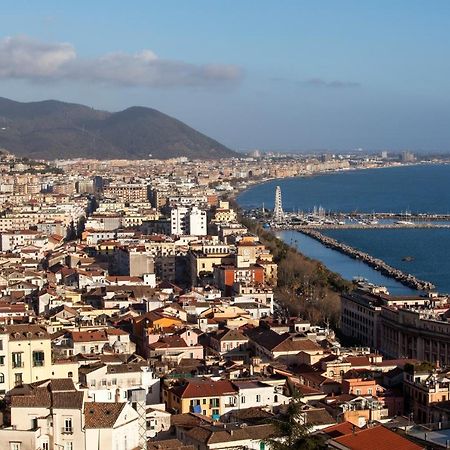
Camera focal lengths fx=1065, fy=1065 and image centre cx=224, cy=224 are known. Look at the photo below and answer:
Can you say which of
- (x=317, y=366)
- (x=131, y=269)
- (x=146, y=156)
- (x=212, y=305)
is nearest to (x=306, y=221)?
(x=131, y=269)

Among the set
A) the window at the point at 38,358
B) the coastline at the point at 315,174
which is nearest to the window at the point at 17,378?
the window at the point at 38,358

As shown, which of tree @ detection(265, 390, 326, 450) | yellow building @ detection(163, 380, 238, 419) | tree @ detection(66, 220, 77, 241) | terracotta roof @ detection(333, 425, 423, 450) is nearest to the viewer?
tree @ detection(265, 390, 326, 450)

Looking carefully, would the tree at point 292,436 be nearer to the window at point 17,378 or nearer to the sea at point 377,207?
the window at point 17,378

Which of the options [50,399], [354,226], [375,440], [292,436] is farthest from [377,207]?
[292,436]

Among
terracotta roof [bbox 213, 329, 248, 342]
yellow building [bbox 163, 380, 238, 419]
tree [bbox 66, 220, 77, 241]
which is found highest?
yellow building [bbox 163, 380, 238, 419]

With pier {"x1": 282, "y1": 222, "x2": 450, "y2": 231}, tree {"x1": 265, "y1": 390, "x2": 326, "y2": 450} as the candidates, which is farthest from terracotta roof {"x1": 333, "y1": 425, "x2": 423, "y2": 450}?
pier {"x1": 282, "y1": 222, "x2": 450, "y2": 231}

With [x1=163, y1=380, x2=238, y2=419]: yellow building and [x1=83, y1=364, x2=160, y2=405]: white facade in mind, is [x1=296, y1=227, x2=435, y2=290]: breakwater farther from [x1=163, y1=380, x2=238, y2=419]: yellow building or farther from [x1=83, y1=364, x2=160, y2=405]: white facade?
[x1=163, y1=380, x2=238, y2=419]: yellow building
